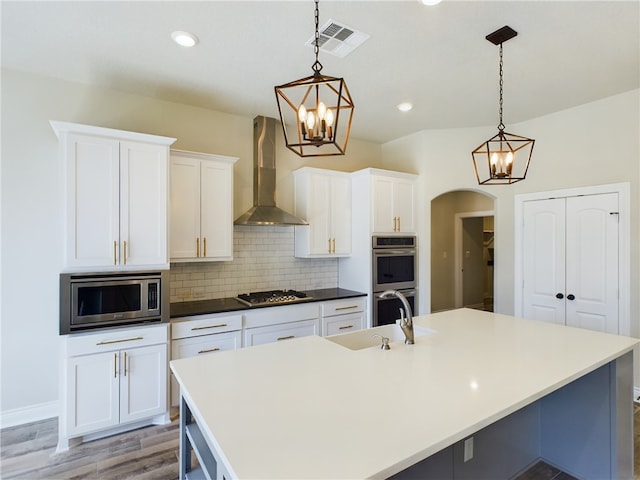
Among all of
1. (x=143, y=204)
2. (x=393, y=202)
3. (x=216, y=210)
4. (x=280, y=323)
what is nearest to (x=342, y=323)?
(x=280, y=323)

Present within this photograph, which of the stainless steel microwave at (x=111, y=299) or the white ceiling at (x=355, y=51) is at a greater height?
the white ceiling at (x=355, y=51)

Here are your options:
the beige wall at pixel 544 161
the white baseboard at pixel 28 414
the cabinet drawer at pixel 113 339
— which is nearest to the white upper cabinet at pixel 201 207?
the cabinet drawer at pixel 113 339

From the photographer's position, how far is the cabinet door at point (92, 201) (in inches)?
104

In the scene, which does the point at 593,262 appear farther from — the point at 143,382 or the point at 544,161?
the point at 143,382

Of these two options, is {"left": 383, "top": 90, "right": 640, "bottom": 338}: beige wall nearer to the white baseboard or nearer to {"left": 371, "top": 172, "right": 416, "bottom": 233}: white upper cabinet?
{"left": 371, "top": 172, "right": 416, "bottom": 233}: white upper cabinet

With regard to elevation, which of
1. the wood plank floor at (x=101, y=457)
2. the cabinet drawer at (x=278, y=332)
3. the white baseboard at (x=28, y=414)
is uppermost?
the cabinet drawer at (x=278, y=332)

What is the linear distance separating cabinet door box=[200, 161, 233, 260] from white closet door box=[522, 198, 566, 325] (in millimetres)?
3570

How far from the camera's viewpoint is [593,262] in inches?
147

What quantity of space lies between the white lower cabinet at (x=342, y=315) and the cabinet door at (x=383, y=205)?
3.07ft

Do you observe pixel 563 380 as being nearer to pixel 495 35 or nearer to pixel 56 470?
pixel 495 35

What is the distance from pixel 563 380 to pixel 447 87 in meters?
2.77

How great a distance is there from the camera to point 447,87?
11.1 feet

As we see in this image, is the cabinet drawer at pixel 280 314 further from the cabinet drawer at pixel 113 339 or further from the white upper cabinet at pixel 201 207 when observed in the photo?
the cabinet drawer at pixel 113 339

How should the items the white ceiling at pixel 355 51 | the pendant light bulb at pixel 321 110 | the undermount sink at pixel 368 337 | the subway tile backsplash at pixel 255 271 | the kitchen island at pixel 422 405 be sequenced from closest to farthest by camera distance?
the kitchen island at pixel 422 405, the pendant light bulb at pixel 321 110, the white ceiling at pixel 355 51, the undermount sink at pixel 368 337, the subway tile backsplash at pixel 255 271
